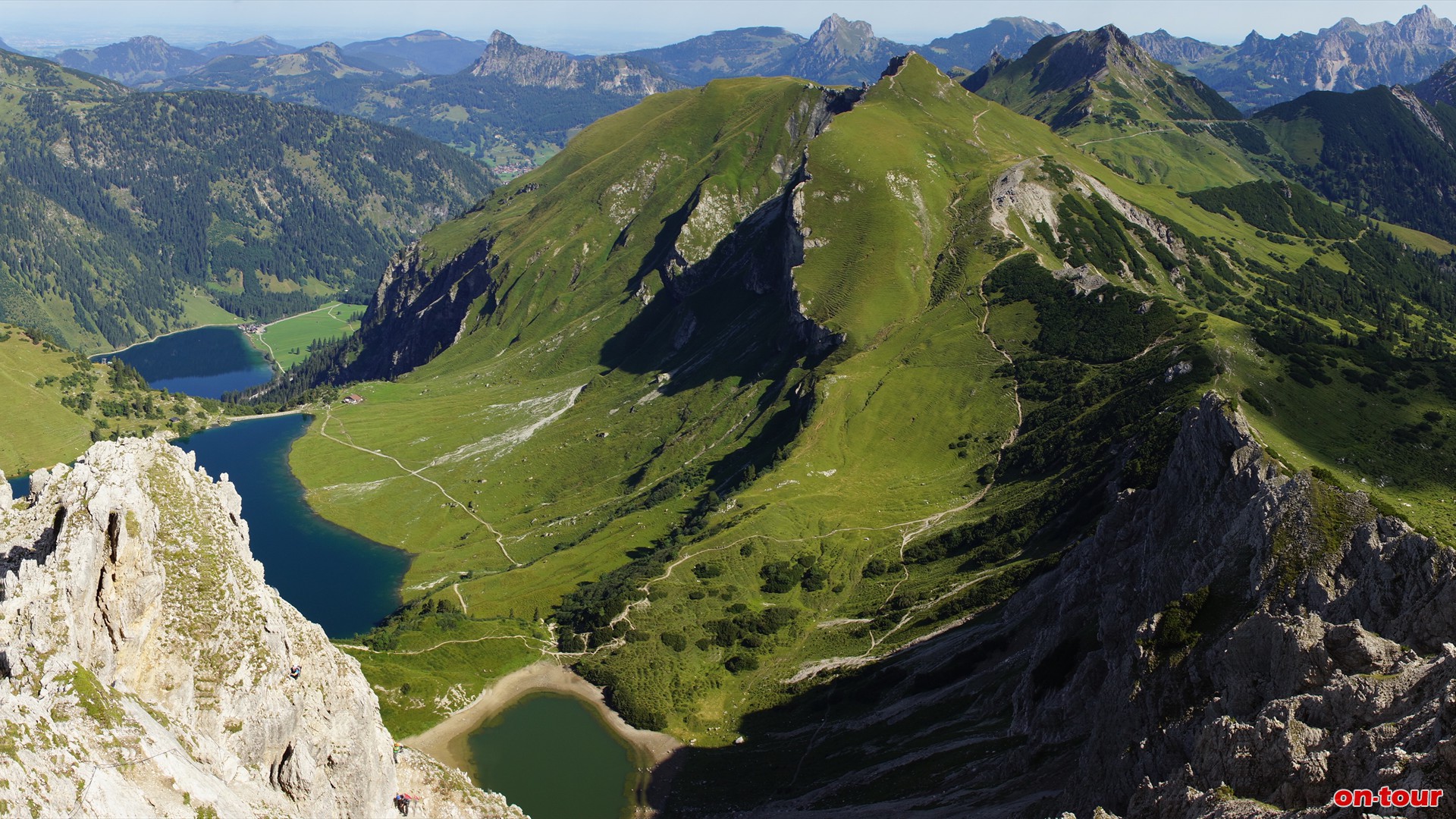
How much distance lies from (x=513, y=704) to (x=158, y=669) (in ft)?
313

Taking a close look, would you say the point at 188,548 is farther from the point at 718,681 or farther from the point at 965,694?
the point at 718,681

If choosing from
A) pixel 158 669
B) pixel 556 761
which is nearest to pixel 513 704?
pixel 556 761

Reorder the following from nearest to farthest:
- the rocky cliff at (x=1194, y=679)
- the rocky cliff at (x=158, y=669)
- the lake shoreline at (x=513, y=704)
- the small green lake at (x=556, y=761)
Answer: the rocky cliff at (x=158, y=669) → the rocky cliff at (x=1194, y=679) → the small green lake at (x=556, y=761) → the lake shoreline at (x=513, y=704)

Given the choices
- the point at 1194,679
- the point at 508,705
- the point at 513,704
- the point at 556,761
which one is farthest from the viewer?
the point at 513,704

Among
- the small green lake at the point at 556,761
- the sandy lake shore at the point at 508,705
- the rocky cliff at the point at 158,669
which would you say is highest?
the rocky cliff at the point at 158,669

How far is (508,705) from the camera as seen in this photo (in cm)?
15688

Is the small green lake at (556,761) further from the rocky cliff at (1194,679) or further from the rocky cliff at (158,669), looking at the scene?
the rocky cliff at (158,669)

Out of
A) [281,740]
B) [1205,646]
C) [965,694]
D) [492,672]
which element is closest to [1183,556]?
[1205,646]

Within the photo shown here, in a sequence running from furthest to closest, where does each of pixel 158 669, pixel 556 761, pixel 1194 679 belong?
pixel 556 761 → pixel 1194 679 → pixel 158 669

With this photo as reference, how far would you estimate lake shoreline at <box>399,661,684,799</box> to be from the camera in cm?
14138

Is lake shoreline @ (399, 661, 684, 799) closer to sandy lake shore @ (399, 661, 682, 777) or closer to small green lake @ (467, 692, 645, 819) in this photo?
sandy lake shore @ (399, 661, 682, 777)

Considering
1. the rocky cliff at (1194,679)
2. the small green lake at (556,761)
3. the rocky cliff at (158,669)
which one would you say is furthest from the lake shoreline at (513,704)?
the rocky cliff at (158,669)

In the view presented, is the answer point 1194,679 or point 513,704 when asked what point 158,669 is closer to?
point 1194,679

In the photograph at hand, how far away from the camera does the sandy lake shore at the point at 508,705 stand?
464 ft
